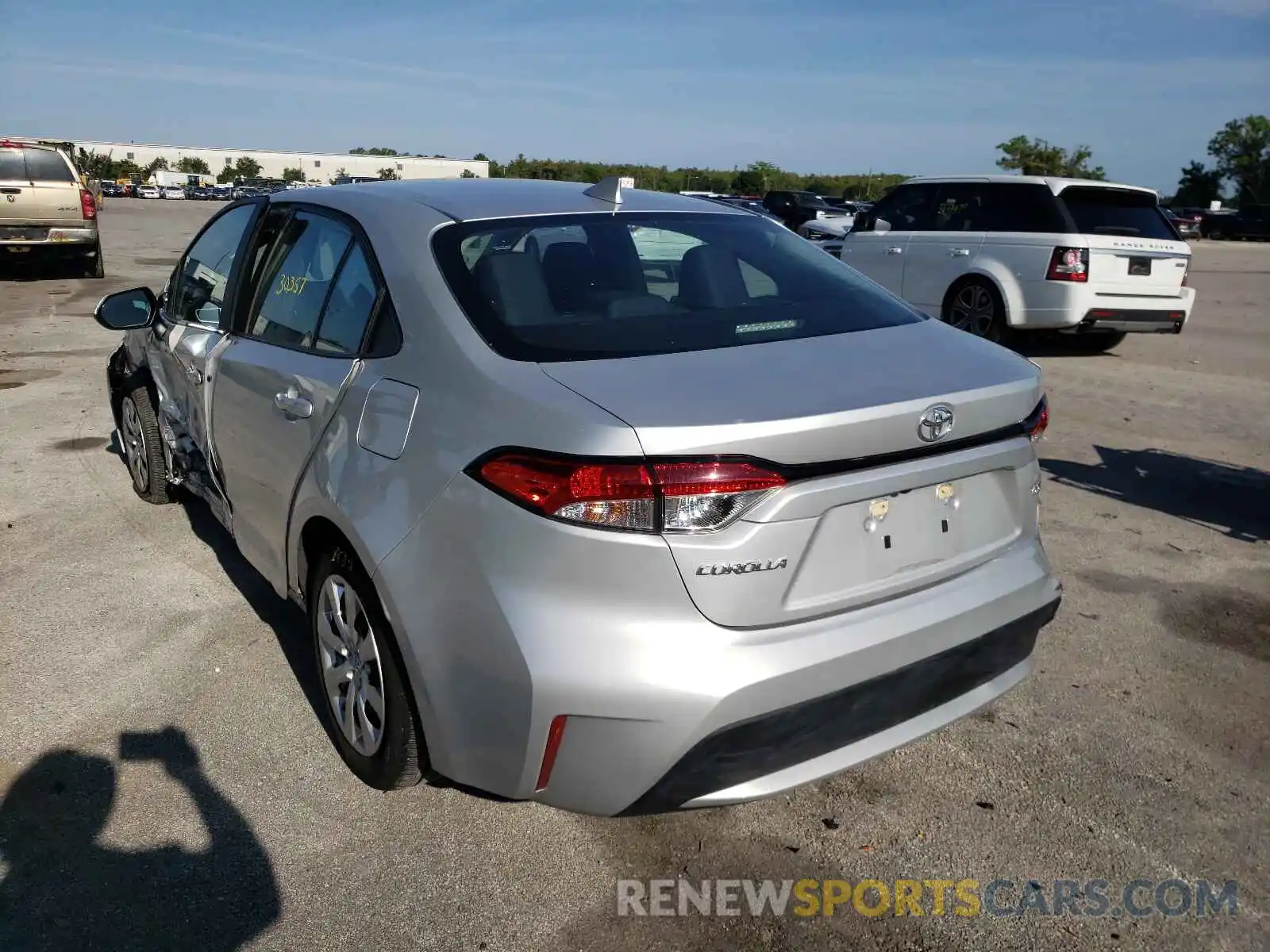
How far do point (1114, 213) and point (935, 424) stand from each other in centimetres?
909

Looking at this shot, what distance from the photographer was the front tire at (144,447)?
520cm

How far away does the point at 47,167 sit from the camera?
51.6 feet

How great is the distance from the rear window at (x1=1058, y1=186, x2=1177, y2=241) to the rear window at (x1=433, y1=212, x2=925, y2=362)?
768 centimetres

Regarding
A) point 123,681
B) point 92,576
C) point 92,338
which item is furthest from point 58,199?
point 123,681

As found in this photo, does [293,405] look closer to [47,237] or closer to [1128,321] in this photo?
[1128,321]

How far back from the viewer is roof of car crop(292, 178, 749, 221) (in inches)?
123

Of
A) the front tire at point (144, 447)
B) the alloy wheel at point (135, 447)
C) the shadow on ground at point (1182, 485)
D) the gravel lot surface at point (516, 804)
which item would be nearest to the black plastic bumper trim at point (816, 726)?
the gravel lot surface at point (516, 804)

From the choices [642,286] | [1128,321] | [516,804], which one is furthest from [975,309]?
[516,804]

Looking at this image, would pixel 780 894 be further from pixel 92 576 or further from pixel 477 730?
pixel 92 576

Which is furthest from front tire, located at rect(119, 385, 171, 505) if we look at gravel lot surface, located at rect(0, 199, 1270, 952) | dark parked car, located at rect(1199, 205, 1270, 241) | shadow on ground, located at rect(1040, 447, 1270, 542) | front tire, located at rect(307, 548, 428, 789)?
dark parked car, located at rect(1199, 205, 1270, 241)

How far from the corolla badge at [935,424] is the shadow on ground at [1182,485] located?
3.67m

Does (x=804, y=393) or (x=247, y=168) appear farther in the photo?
(x=247, y=168)

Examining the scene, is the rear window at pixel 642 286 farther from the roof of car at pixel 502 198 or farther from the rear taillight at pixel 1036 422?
the rear taillight at pixel 1036 422

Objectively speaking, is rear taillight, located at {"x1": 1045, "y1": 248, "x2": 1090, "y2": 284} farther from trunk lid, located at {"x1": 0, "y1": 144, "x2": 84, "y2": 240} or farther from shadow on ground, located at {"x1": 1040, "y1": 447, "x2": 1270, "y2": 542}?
trunk lid, located at {"x1": 0, "y1": 144, "x2": 84, "y2": 240}
